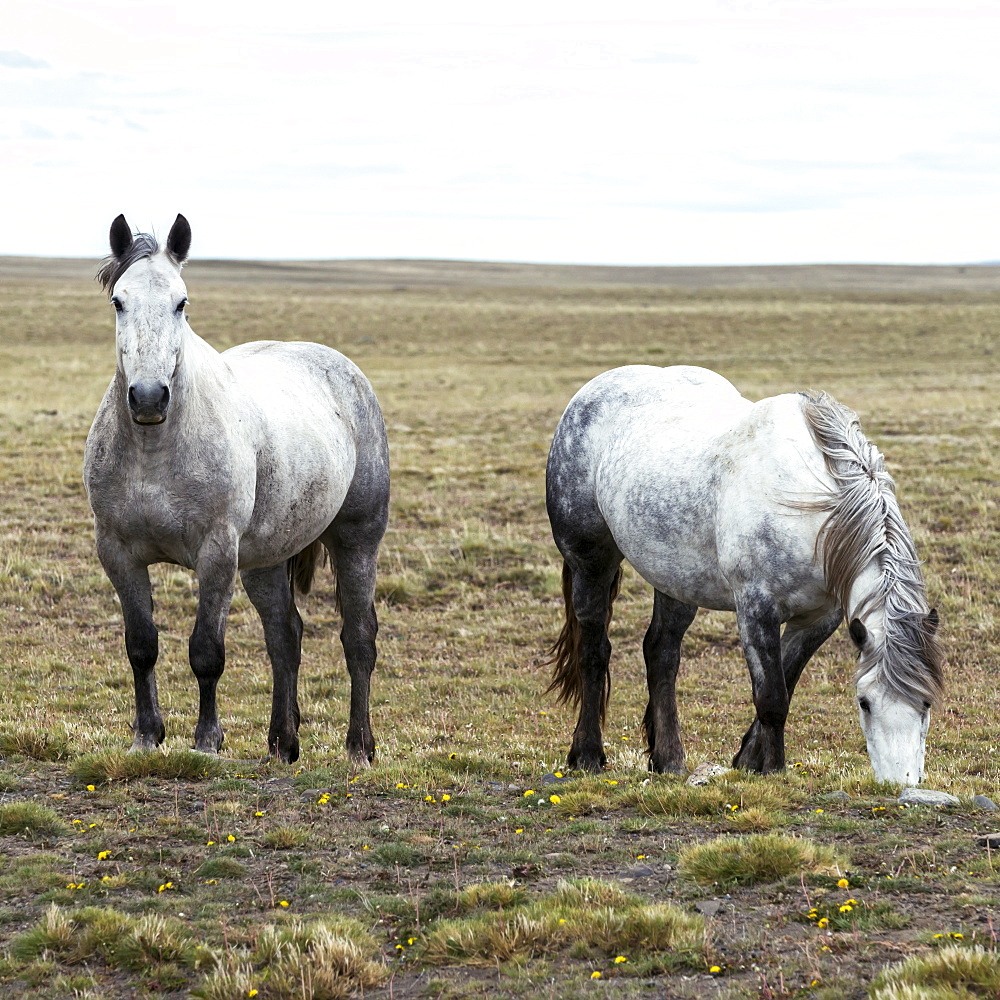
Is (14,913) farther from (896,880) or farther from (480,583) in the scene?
(480,583)

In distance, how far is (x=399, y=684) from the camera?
10.4 meters

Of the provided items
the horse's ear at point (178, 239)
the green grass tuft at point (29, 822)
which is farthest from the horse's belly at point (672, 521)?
the green grass tuft at point (29, 822)

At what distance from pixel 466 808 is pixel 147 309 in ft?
10.6

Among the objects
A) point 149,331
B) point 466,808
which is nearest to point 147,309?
point 149,331

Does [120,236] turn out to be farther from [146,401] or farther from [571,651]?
[571,651]

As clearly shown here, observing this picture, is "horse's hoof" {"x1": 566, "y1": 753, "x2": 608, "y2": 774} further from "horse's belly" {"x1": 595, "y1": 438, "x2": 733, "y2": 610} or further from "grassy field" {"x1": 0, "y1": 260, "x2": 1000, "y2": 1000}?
"horse's belly" {"x1": 595, "y1": 438, "x2": 733, "y2": 610}

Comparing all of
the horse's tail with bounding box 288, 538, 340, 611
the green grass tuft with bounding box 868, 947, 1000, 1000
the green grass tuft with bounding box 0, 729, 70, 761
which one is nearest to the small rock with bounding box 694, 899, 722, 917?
the green grass tuft with bounding box 868, 947, 1000, 1000

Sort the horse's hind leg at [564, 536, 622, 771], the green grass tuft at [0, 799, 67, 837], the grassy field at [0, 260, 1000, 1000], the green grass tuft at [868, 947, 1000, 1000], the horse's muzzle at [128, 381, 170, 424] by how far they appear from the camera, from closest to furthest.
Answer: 1. the green grass tuft at [868, 947, 1000, 1000]
2. the grassy field at [0, 260, 1000, 1000]
3. the green grass tuft at [0, 799, 67, 837]
4. the horse's muzzle at [128, 381, 170, 424]
5. the horse's hind leg at [564, 536, 622, 771]

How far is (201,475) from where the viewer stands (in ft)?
21.5

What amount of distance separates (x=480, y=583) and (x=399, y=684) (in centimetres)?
334

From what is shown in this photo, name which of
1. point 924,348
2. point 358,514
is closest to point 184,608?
point 358,514

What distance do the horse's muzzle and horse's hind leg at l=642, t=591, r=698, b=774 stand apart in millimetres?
3647

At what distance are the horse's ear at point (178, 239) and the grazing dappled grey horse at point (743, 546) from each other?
120 inches

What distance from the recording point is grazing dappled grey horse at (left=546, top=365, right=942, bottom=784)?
235 inches
